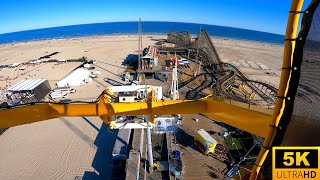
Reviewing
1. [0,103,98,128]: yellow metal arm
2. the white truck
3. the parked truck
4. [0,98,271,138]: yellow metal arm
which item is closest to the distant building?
the white truck

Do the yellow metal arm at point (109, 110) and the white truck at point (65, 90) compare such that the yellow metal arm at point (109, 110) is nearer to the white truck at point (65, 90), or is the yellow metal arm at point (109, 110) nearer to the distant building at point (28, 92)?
the distant building at point (28, 92)

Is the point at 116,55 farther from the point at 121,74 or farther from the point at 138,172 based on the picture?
the point at 138,172

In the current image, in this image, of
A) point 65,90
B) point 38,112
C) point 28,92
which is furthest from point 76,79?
point 38,112

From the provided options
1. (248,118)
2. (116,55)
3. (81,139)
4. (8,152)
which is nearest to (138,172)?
(81,139)

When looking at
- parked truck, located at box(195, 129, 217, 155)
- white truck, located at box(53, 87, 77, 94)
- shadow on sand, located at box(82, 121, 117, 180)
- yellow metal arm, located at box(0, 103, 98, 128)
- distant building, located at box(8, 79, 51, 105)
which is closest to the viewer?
yellow metal arm, located at box(0, 103, 98, 128)

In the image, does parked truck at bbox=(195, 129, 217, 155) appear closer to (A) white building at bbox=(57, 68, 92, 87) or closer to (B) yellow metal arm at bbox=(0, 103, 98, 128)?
(B) yellow metal arm at bbox=(0, 103, 98, 128)

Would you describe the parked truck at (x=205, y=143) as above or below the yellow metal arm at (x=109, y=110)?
below

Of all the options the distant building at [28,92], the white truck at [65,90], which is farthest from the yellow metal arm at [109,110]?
the white truck at [65,90]

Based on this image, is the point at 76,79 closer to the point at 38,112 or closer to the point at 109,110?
the point at 38,112
